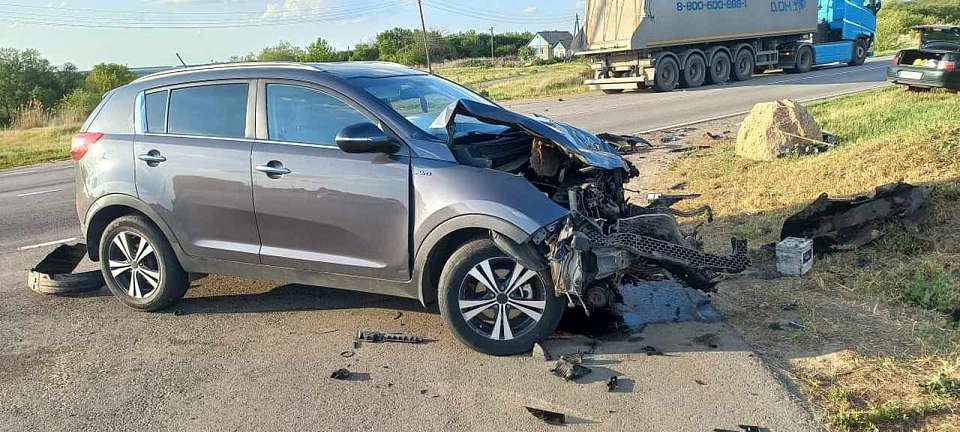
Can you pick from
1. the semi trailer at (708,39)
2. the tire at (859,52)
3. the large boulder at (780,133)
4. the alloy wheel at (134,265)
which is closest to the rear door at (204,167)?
the alloy wheel at (134,265)

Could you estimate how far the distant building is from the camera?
295 feet

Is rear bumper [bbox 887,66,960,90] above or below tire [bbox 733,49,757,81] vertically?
below

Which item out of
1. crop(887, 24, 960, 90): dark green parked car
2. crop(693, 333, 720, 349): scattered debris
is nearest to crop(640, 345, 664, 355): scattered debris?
crop(693, 333, 720, 349): scattered debris

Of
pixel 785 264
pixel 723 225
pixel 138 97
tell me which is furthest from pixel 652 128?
pixel 138 97

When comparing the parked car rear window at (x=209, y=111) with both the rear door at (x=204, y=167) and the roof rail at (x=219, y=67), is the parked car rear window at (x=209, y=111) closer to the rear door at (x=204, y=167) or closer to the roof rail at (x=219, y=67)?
the rear door at (x=204, y=167)

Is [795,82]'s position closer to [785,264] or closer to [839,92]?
[839,92]

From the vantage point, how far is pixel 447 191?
14.6ft

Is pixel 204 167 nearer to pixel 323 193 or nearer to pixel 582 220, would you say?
pixel 323 193

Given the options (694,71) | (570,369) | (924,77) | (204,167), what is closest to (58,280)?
(204,167)

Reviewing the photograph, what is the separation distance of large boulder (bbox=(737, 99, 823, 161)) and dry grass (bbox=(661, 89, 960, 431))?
36 centimetres

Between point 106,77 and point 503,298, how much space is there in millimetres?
44552

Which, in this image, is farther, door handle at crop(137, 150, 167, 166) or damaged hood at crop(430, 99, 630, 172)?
door handle at crop(137, 150, 167, 166)

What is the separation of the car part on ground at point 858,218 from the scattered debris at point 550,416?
130 inches

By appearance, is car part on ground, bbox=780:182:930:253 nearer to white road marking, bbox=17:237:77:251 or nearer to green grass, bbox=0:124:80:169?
white road marking, bbox=17:237:77:251
